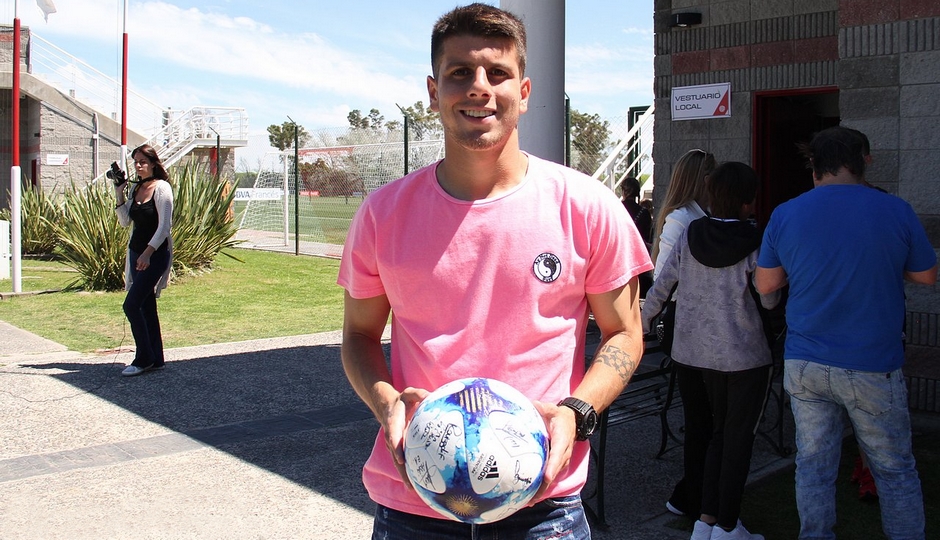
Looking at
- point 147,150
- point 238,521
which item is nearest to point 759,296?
point 238,521

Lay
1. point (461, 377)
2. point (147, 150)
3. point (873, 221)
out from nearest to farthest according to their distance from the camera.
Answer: point (461, 377)
point (873, 221)
point (147, 150)

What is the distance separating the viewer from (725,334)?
4.33 m

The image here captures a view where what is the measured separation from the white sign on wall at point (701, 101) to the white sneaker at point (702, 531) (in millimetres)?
5012

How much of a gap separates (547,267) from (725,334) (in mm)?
2351

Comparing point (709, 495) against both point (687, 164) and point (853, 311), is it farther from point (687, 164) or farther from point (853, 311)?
point (687, 164)

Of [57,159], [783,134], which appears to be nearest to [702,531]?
[783,134]

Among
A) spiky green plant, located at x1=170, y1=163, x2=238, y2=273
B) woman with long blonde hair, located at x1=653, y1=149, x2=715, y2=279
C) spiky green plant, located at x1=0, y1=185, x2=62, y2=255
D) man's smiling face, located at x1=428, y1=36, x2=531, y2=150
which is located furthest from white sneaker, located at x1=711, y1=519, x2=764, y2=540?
spiky green plant, located at x1=0, y1=185, x2=62, y2=255

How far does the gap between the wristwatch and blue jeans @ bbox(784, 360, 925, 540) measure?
211 cm

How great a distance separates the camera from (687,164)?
16.3 ft

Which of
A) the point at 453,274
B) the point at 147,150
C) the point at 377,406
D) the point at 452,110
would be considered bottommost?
the point at 377,406

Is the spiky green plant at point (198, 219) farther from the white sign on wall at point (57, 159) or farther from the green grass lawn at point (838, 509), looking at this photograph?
the white sign on wall at point (57, 159)

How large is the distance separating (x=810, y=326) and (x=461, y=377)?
2.27 metres

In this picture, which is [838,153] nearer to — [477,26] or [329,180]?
[477,26]

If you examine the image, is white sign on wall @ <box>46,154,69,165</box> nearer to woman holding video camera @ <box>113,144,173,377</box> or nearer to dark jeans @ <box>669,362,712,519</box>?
woman holding video camera @ <box>113,144,173,377</box>
